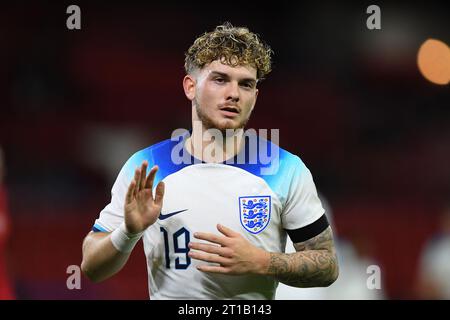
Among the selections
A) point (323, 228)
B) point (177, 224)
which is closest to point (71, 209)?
point (177, 224)

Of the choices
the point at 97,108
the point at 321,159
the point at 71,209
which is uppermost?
the point at 97,108

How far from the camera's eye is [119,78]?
16.8 ft

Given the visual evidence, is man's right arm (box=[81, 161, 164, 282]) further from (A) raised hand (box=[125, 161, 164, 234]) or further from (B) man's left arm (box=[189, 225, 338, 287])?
(B) man's left arm (box=[189, 225, 338, 287])

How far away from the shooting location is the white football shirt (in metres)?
2.54

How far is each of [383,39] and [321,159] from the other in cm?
126

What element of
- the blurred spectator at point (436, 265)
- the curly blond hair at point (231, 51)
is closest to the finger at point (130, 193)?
the curly blond hair at point (231, 51)

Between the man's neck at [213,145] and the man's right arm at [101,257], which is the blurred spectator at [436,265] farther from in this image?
the man's right arm at [101,257]

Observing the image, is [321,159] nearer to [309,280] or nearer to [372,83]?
[372,83]

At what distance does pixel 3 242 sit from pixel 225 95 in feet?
9.50

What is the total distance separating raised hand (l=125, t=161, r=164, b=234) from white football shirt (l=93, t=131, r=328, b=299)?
9.6 inches

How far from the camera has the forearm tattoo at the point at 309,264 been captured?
96.4 inches

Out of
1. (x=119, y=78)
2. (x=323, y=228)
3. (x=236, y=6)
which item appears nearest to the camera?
(x=323, y=228)
